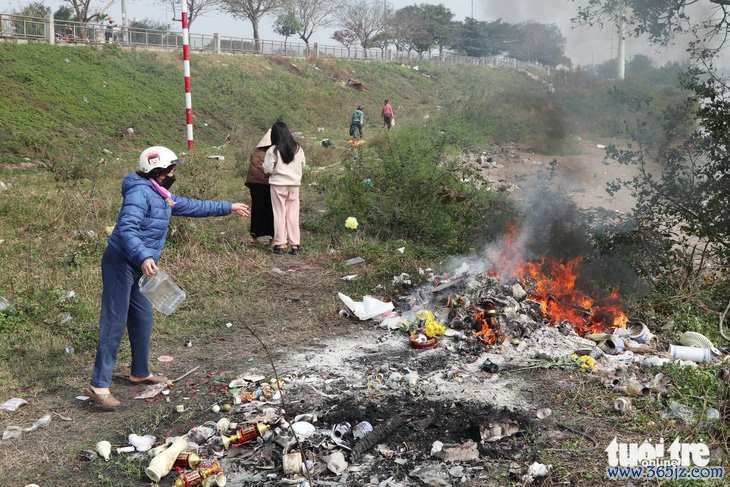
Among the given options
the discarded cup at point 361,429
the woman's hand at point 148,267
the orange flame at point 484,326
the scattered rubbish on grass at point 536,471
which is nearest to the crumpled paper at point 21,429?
the woman's hand at point 148,267

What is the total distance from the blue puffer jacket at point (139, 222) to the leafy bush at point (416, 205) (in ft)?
13.8

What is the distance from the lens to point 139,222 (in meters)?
4.30

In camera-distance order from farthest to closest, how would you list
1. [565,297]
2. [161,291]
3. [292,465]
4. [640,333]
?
[565,297] → [640,333] → [161,291] → [292,465]

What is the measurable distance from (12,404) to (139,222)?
57.1 inches

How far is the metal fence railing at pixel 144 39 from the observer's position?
1994 centimetres

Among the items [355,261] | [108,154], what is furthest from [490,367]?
[108,154]

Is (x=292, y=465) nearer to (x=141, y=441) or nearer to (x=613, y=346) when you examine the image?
(x=141, y=441)

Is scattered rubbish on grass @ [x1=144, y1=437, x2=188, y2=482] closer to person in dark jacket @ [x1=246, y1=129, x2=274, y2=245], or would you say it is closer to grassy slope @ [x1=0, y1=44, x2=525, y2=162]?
person in dark jacket @ [x1=246, y1=129, x2=274, y2=245]

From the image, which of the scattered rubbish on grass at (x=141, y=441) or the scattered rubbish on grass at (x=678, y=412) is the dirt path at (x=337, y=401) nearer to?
the scattered rubbish on grass at (x=141, y=441)

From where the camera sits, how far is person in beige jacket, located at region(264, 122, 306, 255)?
25.8 feet

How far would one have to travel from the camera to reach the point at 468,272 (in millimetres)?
6762

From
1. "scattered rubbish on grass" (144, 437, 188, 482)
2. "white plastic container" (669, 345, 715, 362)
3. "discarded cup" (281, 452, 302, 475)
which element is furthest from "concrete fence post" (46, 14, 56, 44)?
"white plastic container" (669, 345, 715, 362)

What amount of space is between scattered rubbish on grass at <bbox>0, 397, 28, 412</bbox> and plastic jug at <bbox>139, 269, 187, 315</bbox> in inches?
41.3

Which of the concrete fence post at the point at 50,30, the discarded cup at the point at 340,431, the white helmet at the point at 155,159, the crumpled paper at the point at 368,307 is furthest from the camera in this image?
the concrete fence post at the point at 50,30
